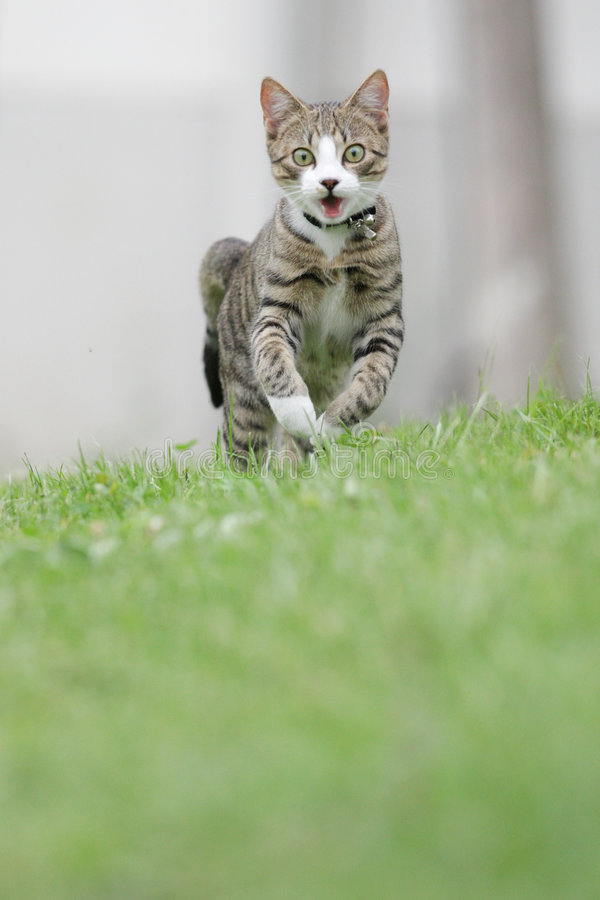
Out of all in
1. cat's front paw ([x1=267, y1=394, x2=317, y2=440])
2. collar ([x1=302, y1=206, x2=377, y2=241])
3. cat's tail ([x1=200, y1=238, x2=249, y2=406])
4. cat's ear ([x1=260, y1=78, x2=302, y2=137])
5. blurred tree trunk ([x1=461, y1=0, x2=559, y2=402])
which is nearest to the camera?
cat's front paw ([x1=267, y1=394, x2=317, y2=440])

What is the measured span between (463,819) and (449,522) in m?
0.91

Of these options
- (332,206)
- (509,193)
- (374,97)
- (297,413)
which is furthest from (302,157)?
(509,193)

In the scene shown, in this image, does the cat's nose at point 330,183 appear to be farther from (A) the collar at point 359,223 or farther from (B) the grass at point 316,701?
(B) the grass at point 316,701

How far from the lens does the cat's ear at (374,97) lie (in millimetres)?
3432

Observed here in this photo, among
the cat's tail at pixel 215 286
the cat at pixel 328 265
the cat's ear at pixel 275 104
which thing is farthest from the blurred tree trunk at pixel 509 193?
the cat's ear at pixel 275 104

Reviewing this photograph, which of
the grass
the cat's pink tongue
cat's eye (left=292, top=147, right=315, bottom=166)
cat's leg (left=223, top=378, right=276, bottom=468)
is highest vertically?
cat's eye (left=292, top=147, right=315, bottom=166)

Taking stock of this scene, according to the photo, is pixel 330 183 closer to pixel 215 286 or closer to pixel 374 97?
pixel 374 97

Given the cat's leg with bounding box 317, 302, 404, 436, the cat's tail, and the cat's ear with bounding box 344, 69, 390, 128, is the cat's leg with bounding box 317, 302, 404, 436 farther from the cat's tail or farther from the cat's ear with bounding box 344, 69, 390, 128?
the cat's tail

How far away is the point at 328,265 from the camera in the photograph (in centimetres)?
334

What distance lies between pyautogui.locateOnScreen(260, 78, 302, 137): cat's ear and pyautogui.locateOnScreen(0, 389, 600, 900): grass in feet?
5.84

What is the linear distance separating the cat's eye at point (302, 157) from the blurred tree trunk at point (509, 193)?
225cm

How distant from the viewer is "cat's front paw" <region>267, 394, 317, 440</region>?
319 centimetres

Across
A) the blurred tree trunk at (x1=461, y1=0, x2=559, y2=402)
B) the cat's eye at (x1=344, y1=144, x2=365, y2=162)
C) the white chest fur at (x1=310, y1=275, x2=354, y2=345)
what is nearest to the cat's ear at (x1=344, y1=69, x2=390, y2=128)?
the cat's eye at (x1=344, y1=144, x2=365, y2=162)

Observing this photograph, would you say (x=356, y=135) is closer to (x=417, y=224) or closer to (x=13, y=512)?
(x=13, y=512)
